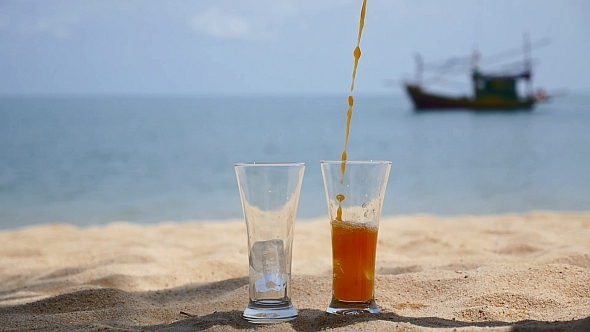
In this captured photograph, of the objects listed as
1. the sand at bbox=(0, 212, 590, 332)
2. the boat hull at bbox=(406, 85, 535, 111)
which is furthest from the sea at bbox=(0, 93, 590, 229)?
the sand at bbox=(0, 212, 590, 332)

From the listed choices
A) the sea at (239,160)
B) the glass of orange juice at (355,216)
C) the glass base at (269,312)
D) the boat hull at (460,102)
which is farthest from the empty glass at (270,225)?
the boat hull at (460,102)

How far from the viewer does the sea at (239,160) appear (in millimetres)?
8312

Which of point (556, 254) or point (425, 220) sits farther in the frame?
point (425, 220)

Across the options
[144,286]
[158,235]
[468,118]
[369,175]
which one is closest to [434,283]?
[369,175]

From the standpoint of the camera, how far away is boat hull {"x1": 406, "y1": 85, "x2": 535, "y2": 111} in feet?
86.9

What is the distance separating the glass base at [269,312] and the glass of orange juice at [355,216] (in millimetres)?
158

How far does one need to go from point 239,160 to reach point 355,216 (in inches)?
453

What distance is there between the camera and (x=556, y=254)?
9.17ft

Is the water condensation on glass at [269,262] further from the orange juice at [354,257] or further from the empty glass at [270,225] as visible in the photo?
the orange juice at [354,257]

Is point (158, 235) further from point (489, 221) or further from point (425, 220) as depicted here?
point (489, 221)

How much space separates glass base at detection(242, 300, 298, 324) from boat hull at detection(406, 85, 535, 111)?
2561 centimetres

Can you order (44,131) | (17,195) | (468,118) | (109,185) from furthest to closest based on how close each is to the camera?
1. (468,118)
2. (44,131)
3. (109,185)
4. (17,195)

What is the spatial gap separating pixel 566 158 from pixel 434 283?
466 inches

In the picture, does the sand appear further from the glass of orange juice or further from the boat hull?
the boat hull
